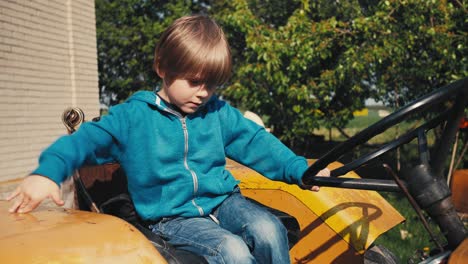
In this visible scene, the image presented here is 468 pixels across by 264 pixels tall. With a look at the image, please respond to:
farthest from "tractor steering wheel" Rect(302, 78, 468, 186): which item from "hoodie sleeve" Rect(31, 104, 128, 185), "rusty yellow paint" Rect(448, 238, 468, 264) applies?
"hoodie sleeve" Rect(31, 104, 128, 185)

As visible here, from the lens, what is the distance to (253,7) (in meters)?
9.09

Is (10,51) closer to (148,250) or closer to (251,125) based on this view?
(251,125)

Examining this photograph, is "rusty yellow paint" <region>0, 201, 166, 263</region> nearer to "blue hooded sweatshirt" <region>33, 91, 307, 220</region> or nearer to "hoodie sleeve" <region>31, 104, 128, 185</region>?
"hoodie sleeve" <region>31, 104, 128, 185</region>

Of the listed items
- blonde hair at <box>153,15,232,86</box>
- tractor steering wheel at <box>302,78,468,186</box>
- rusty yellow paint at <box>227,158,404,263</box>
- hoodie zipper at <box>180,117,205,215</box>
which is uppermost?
blonde hair at <box>153,15,232,86</box>

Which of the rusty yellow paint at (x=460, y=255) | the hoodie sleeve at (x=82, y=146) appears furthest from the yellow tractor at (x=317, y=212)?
the hoodie sleeve at (x=82, y=146)

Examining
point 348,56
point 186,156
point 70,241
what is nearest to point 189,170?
point 186,156

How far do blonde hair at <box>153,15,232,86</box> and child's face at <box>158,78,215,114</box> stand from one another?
0.07ft

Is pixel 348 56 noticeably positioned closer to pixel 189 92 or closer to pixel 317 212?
pixel 317 212

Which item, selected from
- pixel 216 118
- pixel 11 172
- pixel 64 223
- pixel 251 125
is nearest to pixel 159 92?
pixel 216 118

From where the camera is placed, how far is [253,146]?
227 centimetres

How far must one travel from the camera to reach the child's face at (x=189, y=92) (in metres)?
1.97

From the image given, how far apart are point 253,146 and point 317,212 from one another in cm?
37

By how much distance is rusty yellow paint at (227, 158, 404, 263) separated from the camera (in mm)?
2211

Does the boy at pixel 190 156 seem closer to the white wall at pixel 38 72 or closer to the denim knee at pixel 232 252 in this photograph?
the denim knee at pixel 232 252
